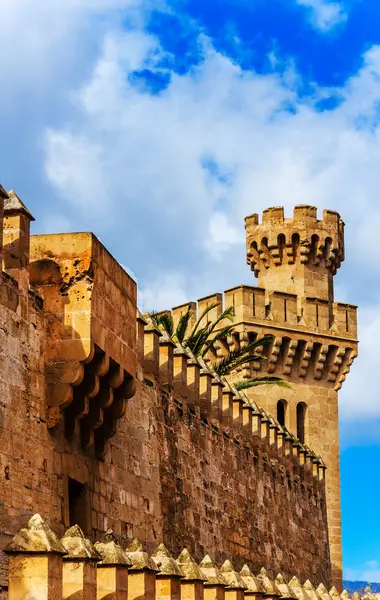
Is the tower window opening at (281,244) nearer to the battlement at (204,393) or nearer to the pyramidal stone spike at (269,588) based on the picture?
the battlement at (204,393)

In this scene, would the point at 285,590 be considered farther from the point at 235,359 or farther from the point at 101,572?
the point at 235,359

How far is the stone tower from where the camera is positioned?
36.7m

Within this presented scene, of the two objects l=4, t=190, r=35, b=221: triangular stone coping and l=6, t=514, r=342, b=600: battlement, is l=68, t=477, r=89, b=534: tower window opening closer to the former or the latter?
l=6, t=514, r=342, b=600: battlement

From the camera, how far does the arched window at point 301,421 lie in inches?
1465

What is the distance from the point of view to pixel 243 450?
23.1 metres

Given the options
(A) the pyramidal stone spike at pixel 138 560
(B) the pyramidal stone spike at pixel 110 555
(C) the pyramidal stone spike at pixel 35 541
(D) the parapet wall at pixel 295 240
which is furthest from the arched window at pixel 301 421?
(C) the pyramidal stone spike at pixel 35 541

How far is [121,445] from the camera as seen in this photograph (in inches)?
618

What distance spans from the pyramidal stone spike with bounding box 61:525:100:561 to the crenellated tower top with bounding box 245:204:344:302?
2719 centimetres

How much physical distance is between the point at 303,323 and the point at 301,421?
8.47 feet

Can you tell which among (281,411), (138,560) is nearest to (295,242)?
(281,411)

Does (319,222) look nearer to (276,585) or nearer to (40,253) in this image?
(276,585)

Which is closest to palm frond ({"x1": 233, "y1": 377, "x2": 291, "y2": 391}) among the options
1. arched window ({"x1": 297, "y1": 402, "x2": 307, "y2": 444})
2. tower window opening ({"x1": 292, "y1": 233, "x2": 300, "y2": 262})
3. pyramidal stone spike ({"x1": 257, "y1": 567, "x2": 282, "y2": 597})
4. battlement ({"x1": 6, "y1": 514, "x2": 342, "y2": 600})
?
arched window ({"x1": 297, "y1": 402, "x2": 307, "y2": 444})

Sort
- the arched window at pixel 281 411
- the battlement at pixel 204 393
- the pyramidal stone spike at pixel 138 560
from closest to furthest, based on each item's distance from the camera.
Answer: the pyramidal stone spike at pixel 138 560, the battlement at pixel 204 393, the arched window at pixel 281 411

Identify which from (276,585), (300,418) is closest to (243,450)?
(276,585)
